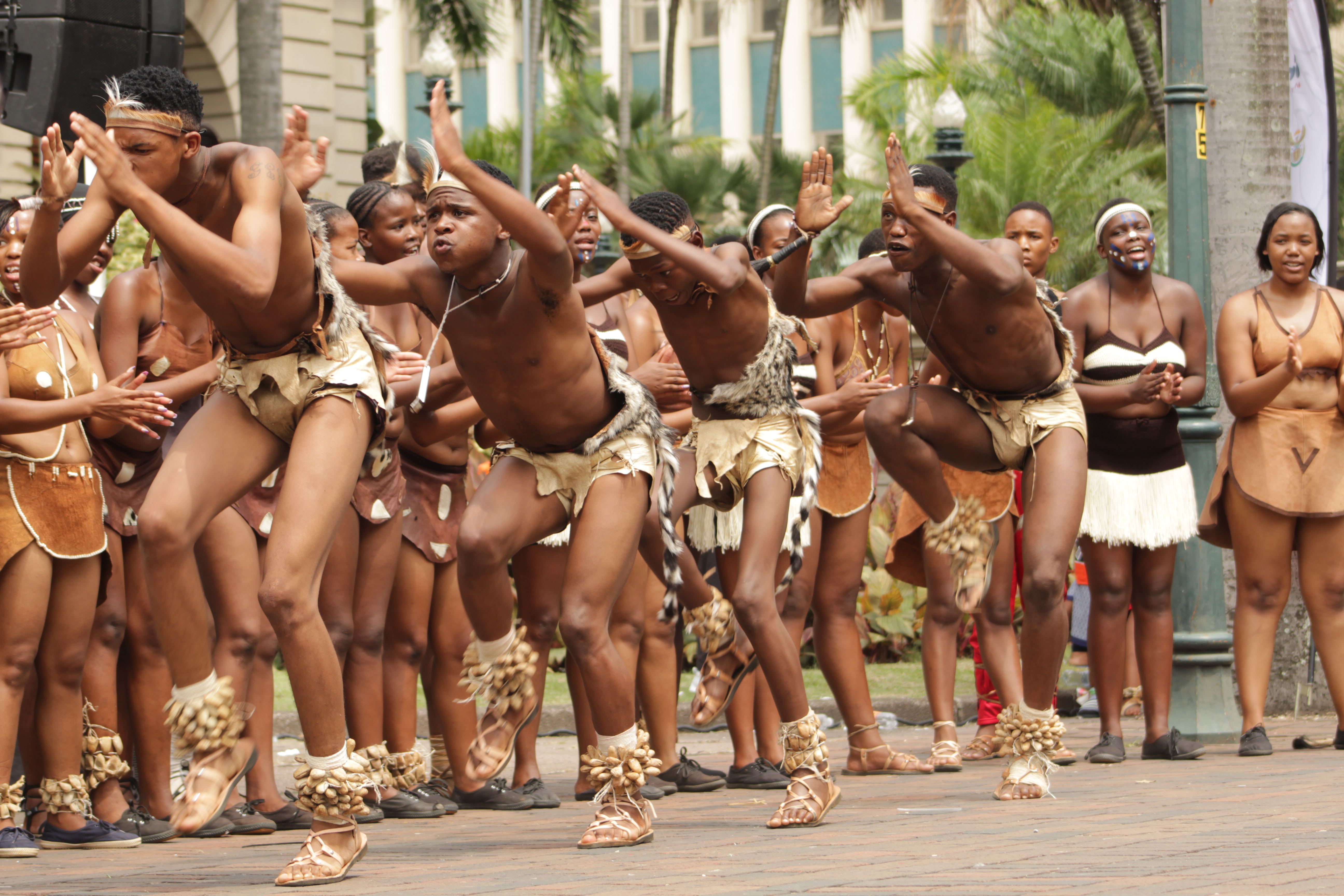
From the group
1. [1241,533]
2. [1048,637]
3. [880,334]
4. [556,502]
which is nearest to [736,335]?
[556,502]

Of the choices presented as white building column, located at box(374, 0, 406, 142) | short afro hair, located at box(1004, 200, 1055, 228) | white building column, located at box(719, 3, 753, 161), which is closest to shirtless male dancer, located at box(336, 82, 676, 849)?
short afro hair, located at box(1004, 200, 1055, 228)

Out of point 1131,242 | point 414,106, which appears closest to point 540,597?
point 1131,242

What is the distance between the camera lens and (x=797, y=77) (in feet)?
167

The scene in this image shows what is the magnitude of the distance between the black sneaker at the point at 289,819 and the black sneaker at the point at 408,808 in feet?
1.09

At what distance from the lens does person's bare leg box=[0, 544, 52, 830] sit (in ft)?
20.5

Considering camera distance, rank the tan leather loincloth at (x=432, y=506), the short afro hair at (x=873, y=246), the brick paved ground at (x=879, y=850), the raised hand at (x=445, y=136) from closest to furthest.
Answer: the brick paved ground at (x=879, y=850) → the raised hand at (x=445, y=136) → the tan leather loincloth at (x=432, y=506) → the short afro hair at (x=873, y=246)

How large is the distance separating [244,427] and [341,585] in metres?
1.59

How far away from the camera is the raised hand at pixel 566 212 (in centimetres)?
607

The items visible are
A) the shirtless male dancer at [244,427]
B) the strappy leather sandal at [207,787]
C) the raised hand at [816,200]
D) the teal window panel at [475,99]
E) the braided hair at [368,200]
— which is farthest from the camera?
the teal window panel at [475,99]

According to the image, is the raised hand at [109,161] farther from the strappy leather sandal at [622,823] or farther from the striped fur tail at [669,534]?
the strappy leather sandal at [622,823]

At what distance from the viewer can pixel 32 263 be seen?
18.2 feet

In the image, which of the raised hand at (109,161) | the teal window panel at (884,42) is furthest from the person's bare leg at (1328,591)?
the teal window panel at (884,42)

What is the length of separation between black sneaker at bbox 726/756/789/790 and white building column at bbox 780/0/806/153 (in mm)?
43211

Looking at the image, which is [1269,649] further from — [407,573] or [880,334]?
[407,573]
